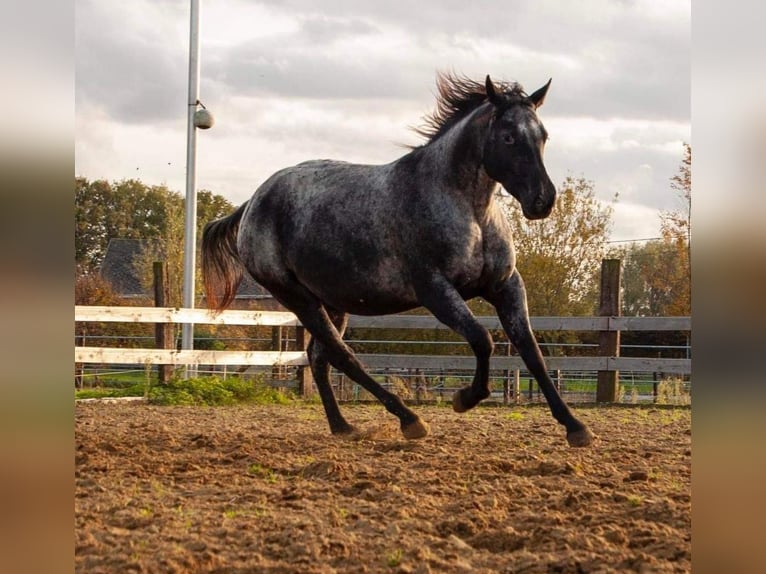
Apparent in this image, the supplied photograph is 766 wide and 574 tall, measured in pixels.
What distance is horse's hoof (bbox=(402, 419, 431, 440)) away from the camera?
18.7 feet

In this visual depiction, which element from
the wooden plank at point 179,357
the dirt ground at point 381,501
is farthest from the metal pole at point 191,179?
the dirt ground at point 381,501

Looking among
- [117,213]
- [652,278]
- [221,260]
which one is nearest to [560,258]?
[652,278]

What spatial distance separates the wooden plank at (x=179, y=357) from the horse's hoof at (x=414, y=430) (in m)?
5.49

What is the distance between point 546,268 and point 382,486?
37.9 ft

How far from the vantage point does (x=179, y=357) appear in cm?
1095

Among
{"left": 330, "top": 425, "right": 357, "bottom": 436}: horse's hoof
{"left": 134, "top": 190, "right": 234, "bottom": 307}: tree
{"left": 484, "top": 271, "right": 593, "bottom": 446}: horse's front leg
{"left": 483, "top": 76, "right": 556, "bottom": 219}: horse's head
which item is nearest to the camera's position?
{"left": 483, "top": 76, "right": 556, "bottom": 219}: horse's head

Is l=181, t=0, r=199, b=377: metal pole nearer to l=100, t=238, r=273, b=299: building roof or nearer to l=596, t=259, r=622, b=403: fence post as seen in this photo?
l=596, t=259, r=622, b=403: fence post

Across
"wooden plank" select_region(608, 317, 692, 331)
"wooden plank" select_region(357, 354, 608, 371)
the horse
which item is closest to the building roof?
"wooden plank" select_region(357, 354, 608, 371)

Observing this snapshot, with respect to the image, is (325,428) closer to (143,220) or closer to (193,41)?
(193,41)

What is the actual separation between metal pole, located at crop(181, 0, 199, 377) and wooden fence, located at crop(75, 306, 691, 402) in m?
0.91

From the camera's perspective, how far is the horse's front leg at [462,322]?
17.3 ft

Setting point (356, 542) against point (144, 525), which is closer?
point (356, 542)
